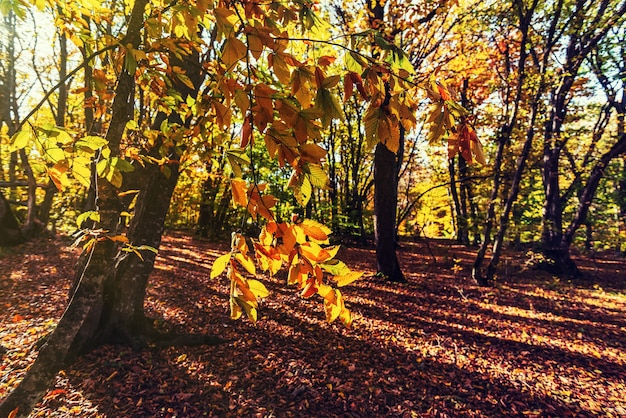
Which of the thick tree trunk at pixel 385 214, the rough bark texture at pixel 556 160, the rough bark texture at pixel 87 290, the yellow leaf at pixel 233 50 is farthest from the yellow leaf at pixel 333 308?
the rough bark texture at pixel 556 160

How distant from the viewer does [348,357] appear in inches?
188

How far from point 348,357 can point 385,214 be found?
4.74 meters

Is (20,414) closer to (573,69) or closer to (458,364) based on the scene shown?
(458,364)

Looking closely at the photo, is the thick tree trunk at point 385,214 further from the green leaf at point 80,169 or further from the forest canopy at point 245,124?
the green leaf at point 80,169

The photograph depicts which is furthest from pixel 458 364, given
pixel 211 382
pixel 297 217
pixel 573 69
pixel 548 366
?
pixel 573 69

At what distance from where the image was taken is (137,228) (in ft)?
14.9

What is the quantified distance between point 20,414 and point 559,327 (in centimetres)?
799

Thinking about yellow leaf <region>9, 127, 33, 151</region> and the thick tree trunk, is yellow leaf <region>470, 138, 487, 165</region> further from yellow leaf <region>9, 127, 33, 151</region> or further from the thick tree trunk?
the thick tree trunk

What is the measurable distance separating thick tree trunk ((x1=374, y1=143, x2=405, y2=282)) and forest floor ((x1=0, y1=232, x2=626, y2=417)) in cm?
68

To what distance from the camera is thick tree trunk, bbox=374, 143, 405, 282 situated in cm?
855

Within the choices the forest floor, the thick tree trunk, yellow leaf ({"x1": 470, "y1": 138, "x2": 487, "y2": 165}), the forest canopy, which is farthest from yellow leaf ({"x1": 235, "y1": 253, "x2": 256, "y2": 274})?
the thick tree trunk

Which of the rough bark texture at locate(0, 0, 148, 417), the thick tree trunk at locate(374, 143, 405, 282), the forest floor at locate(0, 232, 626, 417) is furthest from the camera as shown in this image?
the thick tree trunk at locate(374, 143, 405, 282)

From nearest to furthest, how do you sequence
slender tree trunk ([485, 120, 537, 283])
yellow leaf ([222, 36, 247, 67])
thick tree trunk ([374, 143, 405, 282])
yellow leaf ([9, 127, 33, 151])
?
yellow leaf ([222, 36, 247, 67]), yellow leaf ([9, 127, 33, 151]), slender tree trunk ([485, 120, 537, 283]), thick tree trunk ([374, 143, 405, 282])

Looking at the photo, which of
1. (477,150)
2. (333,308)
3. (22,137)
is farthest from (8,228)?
(477,150)
